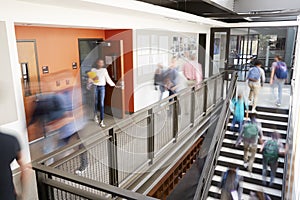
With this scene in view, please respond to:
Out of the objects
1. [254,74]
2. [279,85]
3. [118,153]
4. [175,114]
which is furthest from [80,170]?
[279,85]

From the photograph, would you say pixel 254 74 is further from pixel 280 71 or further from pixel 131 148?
pixel 131 148

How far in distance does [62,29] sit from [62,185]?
4.32 m

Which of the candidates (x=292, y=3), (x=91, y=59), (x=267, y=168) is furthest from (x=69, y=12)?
(x=292, y=3)

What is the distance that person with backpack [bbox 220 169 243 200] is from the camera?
4.48 metres

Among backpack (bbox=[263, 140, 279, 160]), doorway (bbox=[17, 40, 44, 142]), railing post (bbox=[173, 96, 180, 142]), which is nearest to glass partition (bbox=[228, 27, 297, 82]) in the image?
backpack (bbox=[263, 140, 279, 160])

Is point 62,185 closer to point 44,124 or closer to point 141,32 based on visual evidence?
point 44,124

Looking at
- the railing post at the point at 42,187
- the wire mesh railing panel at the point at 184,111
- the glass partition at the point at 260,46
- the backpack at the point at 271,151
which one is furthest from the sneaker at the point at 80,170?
the glass partition at the point at 260,46

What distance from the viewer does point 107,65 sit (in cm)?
628

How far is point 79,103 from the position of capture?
5.75 m

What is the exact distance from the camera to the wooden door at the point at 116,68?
6.06 metres

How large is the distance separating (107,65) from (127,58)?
23.3 inches

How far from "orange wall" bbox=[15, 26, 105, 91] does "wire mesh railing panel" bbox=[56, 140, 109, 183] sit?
270 centimetres

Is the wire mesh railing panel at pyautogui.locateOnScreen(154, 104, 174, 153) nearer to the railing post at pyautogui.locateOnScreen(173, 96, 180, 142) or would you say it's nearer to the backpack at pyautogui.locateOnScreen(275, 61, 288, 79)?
the railing post at pyautogui.locateOnScreen(173, 96, 180, 142)

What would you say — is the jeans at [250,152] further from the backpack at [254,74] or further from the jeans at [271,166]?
the backpack at [254,74]
